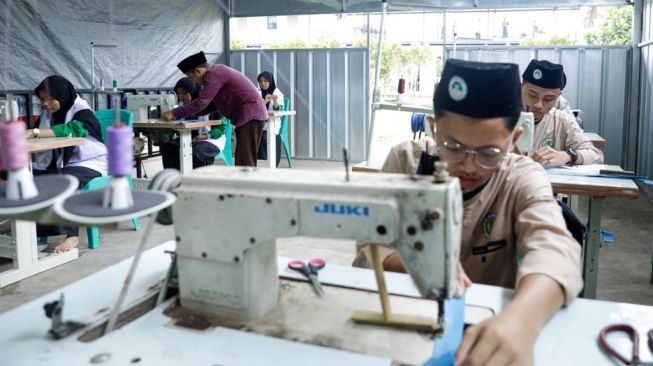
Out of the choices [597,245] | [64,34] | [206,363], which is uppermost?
[64,34]

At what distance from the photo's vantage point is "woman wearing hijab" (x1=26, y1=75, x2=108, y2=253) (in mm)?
3514

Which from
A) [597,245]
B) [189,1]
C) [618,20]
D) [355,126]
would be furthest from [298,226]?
[618,20]

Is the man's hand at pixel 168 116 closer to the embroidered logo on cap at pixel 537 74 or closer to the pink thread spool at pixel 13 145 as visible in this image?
the embroidered logo on cap at pixel 537 74

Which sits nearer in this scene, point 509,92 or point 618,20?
point 509,92

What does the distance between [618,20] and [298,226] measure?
27.8 ft

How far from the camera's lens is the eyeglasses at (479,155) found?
1183 mm

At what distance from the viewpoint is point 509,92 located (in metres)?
1.20

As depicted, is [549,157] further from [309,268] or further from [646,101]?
[646,101]

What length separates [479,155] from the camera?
3.89ft

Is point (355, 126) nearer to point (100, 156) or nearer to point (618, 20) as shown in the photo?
point (618, 20)

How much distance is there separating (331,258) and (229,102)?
2.00m

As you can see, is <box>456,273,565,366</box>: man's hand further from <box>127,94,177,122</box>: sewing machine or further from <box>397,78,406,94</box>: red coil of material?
<box>127,94,177,122</box>: sewing machine

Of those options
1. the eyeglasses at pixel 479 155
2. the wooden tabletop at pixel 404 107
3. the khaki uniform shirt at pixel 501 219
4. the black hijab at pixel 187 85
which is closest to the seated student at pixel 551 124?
the wooden tabletop at pixel 404 107

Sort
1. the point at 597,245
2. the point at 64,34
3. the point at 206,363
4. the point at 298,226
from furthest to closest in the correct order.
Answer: the point at 64,34 < the point at 597,245 < the point at 298,226 < the point at 206,363
